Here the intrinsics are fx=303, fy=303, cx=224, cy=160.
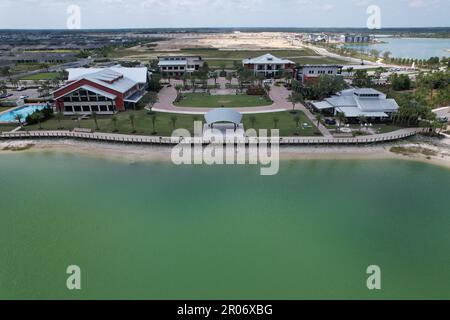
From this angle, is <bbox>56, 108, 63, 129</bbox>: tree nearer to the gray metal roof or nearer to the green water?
the green water

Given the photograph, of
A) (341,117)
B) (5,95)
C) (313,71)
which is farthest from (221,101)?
(5,95)

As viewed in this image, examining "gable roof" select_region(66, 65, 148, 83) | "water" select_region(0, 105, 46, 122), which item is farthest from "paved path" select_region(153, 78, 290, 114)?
"water" select_region(0, 105, 46, 122)

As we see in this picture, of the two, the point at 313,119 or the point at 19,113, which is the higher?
the point at 19,113

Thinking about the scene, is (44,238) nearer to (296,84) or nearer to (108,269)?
(108,269)

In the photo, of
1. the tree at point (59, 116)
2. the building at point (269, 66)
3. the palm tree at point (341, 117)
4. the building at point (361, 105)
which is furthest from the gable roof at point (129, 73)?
the palm tree at point (341, 117)

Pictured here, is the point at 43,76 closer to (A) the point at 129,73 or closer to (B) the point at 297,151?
(A) the point at 129,73
